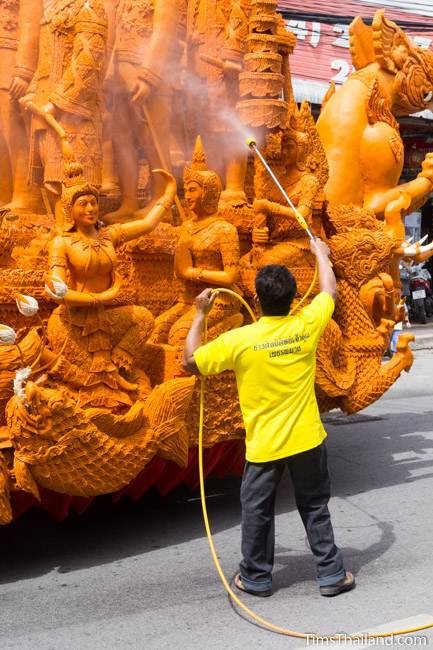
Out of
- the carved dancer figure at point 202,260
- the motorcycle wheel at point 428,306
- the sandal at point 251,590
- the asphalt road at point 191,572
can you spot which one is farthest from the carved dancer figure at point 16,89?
the motorcycle wheel at point 428,306

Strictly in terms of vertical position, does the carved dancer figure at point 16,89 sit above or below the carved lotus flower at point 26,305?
above

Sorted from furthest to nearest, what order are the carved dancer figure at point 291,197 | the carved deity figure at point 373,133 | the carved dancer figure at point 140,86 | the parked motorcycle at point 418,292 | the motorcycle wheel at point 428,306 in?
the motorcycle wheel at point 428,306
the parked motorcycle at point 418,292
the carved deity figure at point 373,133
the carved dancer figure at point 140,86
the carved dancer figure at point 291,197

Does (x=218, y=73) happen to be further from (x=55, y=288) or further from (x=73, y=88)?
(x=55, y=288)

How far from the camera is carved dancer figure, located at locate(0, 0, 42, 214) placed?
5.01 meters

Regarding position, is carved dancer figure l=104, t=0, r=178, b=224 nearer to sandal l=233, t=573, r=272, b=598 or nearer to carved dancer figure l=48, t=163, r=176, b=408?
carved dancer figure l=48, t=163, r=176, b=408

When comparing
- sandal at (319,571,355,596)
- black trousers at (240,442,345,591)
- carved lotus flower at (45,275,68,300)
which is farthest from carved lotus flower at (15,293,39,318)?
sandal at (319,571,355,596)

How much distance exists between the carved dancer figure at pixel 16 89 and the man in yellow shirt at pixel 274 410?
215 cm

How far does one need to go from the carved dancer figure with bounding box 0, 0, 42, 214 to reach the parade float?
0.01 m

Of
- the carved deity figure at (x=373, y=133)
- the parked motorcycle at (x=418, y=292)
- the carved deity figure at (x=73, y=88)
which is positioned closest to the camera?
the carved deity figure at (x=73, y=88)

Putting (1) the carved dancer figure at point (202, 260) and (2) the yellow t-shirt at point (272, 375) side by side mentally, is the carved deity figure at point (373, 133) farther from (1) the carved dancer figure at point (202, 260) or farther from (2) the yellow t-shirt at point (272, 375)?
(2) the yellow t-shirt at point (272, 375)

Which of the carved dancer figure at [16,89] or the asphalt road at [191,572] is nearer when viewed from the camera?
the asphalt road at [191,572]

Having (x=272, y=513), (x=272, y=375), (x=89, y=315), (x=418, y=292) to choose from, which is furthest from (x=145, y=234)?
(x=418, y=292)

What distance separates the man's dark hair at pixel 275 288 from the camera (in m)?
3.26

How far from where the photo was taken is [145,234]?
4277 millimetres
